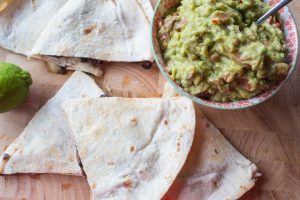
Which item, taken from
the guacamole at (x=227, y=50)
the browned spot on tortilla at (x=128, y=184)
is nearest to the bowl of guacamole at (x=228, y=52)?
the guacamole at (x=227, y=50)

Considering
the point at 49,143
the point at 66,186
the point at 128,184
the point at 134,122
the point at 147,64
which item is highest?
the point at 147,64

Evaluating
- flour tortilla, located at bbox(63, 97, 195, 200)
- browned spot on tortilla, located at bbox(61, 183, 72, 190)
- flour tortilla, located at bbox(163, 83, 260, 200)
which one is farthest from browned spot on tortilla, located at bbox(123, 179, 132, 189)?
browned spot on tortilla, located at bbox(61, 183, 72, 190)

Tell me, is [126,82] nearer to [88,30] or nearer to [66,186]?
[88,30]

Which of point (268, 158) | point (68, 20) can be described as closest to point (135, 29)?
point (68, 20)

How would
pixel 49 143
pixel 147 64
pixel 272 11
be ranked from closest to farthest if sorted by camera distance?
pixel 272 11 < pixel 49 143 < pixel 147 64

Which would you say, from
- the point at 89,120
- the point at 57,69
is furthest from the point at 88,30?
the point at 89,120

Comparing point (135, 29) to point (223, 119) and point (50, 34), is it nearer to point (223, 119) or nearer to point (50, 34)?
point (50, 34)
